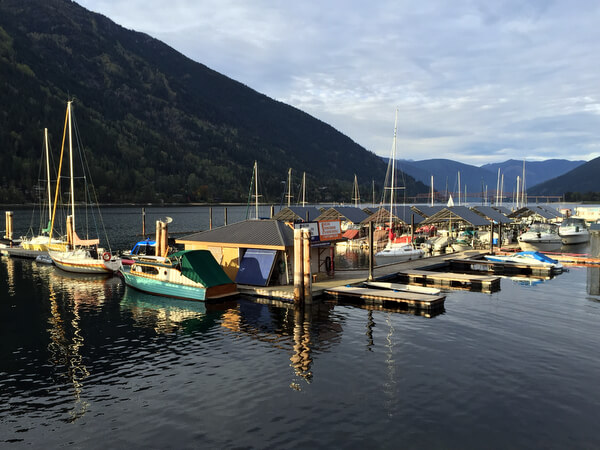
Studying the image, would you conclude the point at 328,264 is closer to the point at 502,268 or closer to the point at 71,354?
the point at 71,354

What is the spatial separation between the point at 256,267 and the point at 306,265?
6.07 metres

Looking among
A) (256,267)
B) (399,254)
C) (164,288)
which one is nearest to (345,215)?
(399,254)

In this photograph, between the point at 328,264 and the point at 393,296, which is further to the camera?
the point at 328,264

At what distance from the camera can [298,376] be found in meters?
18.4

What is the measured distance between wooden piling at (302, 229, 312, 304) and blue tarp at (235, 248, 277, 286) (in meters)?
4.65

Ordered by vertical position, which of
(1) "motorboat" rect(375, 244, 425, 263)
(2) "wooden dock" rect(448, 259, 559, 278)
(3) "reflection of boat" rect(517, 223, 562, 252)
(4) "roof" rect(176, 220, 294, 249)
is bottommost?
(2) "wooden dock" rect(448, 259, 559, 278)

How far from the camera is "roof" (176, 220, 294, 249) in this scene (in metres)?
33.7

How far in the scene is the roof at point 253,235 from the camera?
33.7 meters

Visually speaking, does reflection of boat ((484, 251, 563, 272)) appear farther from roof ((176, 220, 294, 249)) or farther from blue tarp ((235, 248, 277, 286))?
blue tarp ((235, 248, 277, 286))

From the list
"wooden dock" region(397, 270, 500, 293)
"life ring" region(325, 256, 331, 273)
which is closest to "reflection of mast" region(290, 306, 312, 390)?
"life ring" region(325, 256, 331, 273)

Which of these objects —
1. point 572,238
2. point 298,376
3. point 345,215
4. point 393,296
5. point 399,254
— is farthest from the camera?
point 345,215

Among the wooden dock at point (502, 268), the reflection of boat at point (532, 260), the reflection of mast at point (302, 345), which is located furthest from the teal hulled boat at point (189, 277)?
the reflection of boat at point (532, 260)

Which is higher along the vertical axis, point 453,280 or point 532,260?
point 532,260

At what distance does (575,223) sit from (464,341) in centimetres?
7306
